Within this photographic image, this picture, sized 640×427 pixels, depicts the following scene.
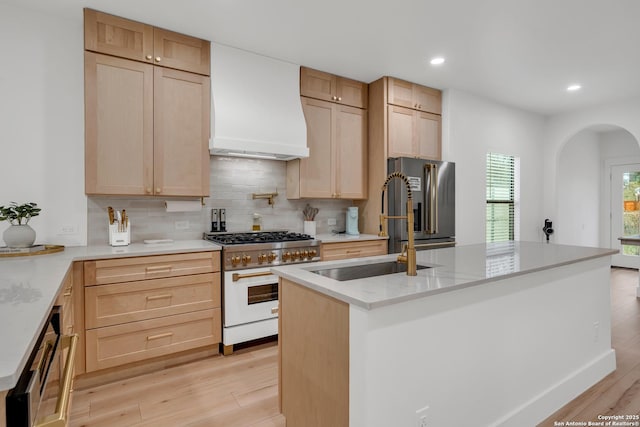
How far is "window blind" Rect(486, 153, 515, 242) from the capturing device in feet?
16.4

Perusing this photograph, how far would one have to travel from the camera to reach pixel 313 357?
162 centimetres

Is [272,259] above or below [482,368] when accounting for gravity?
above

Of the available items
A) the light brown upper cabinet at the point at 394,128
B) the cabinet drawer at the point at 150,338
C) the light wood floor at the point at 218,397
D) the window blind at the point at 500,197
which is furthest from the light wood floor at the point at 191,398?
the window blind at the point at 500,197

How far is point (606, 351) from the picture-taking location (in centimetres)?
260

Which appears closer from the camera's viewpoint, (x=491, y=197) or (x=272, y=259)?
(x=272, y=259)

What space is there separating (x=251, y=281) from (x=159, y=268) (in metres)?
0.75

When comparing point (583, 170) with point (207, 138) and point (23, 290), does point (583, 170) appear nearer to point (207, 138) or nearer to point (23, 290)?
point (207, 138)

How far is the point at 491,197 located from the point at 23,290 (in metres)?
5.14

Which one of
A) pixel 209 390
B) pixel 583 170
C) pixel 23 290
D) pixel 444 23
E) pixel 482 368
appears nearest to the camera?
pixel 23 290

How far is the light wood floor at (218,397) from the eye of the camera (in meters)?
2.08

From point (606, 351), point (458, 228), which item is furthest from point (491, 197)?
point (606, 351)

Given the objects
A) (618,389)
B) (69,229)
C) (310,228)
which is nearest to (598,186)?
(618,389)

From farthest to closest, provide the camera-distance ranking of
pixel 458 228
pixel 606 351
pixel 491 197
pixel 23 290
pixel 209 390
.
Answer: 1. pixel 491 197
2. pixel 458 228
3. pixel 606 351
4. pixel 209 390
5. pixel 23 290

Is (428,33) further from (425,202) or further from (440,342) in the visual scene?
Result: (440,342)
